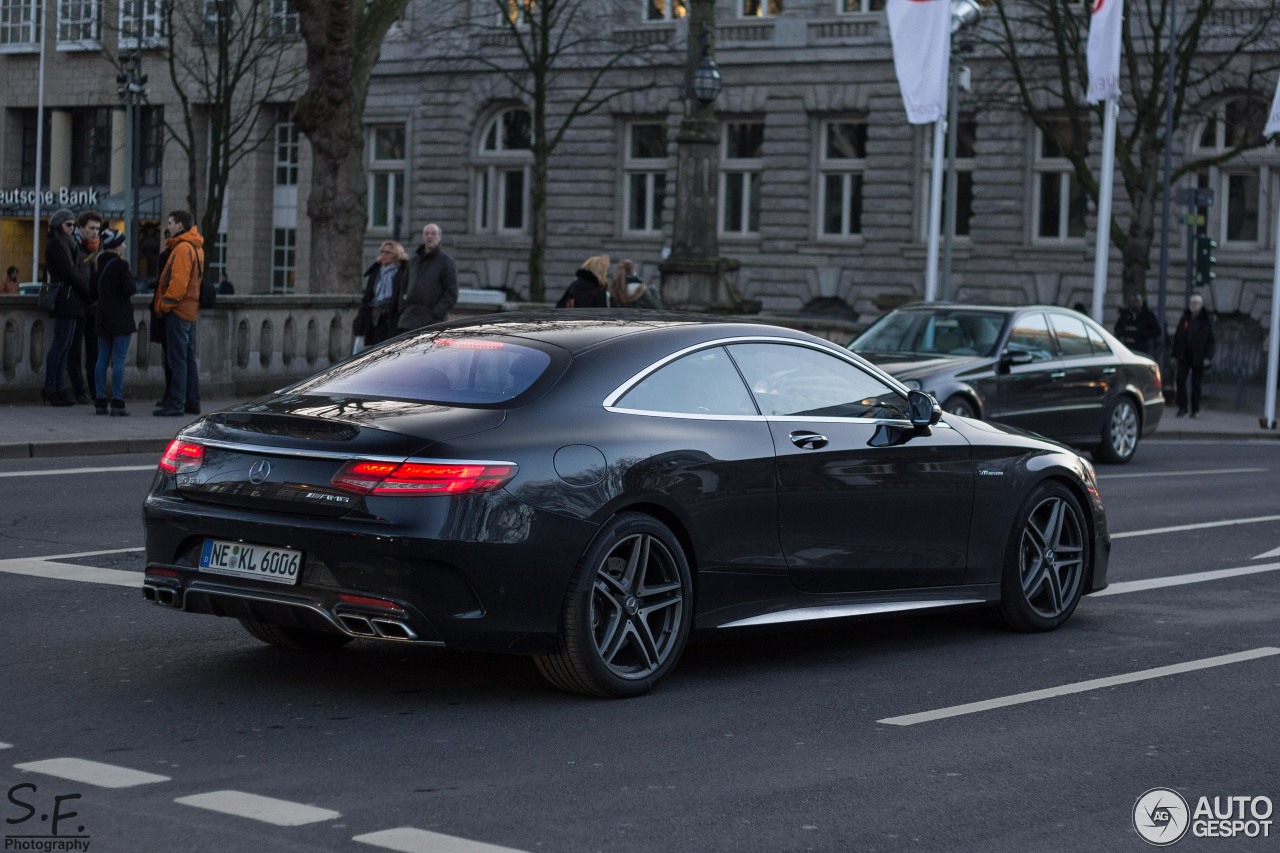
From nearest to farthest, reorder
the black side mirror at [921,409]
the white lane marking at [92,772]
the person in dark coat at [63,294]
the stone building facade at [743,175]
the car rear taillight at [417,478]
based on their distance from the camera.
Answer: the white lane marking at [92,772]
the car rear taillight at [417,478]
the black side mirror at [921,409]
the person in dark coat at [63,294]
the stone building facade at [743,175]

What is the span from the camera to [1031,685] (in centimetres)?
782

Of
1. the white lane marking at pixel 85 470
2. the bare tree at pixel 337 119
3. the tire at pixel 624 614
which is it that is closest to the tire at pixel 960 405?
the white lane marking at pixel 85 470

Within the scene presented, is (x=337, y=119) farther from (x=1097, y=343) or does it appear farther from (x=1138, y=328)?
(x=1138, y=328)

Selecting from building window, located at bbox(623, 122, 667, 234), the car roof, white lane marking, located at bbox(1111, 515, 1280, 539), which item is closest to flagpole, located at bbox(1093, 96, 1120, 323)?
white lane marking, located at bbox(1111, 515, 1280, 539)

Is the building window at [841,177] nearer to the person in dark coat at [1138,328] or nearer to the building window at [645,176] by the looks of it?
the building window at [645,176]

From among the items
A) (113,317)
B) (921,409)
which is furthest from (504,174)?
(921,409)

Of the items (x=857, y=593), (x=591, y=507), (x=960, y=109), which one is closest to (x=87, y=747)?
(x=591, y=507)

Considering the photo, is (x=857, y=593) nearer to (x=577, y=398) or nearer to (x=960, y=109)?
(x=577, y=398)

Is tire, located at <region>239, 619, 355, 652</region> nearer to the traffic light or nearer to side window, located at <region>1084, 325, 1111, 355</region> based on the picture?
side window, located at <region>1084, 325, 1111, 355</region>

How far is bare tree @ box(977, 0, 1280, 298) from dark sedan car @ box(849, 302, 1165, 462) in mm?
13968

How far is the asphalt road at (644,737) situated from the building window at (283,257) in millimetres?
46075

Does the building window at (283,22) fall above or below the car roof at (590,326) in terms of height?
above

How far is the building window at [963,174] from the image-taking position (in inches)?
1743

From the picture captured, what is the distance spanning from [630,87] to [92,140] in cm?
2090
